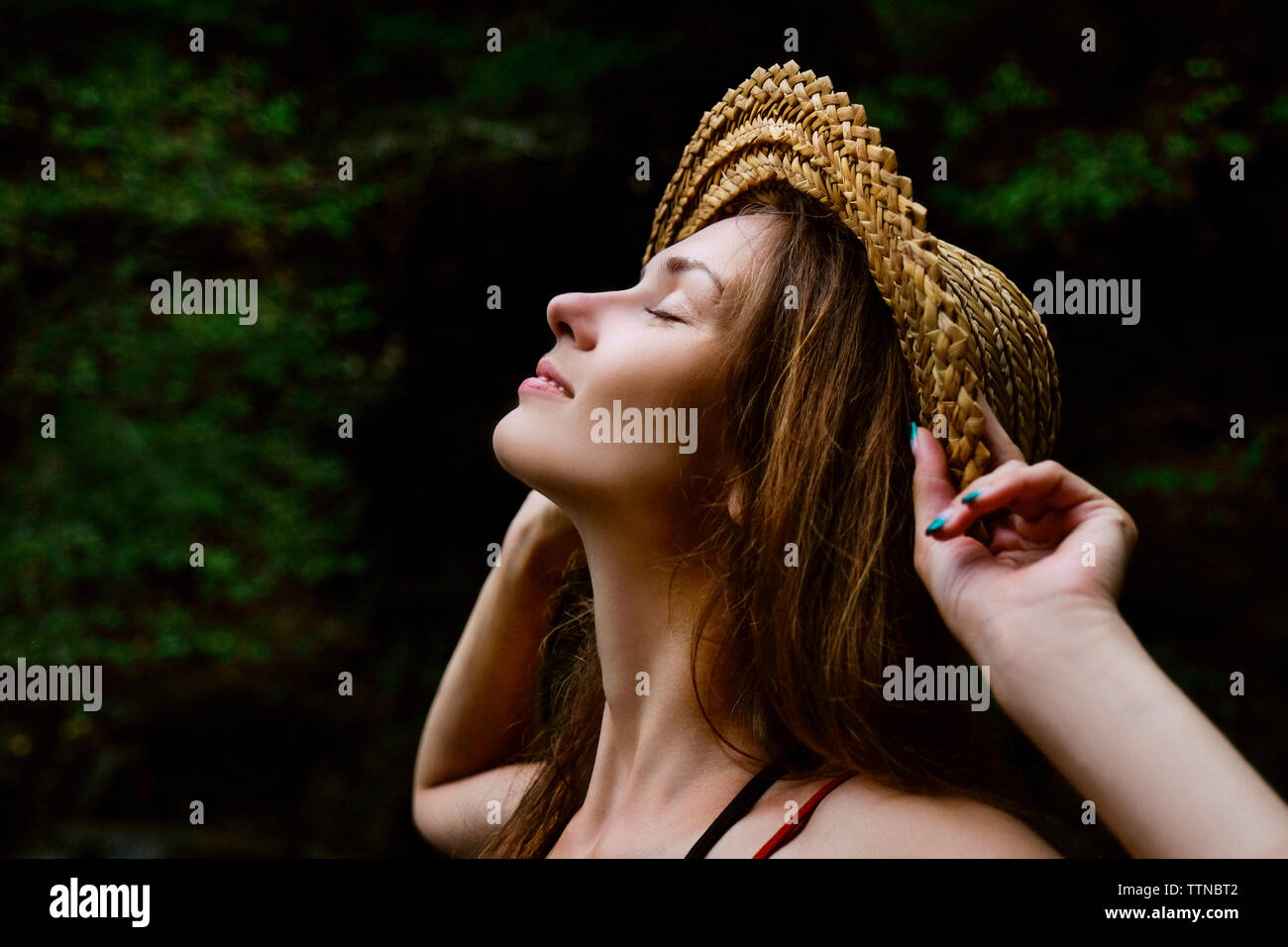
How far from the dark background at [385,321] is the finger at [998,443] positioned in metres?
2.62

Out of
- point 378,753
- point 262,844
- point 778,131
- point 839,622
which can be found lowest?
point 262,844

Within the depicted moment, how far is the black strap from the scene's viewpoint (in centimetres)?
131

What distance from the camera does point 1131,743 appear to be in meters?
0.94

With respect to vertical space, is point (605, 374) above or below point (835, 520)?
above

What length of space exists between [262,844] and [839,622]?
3.29 meters

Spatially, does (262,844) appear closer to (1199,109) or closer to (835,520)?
(835,520)

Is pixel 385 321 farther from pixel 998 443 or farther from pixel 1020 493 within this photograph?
pixel 1020 493

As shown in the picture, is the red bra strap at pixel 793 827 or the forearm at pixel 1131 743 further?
the red bra strap at pixel 793 827

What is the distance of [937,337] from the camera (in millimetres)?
1243

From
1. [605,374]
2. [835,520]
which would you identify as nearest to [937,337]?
[835,520]

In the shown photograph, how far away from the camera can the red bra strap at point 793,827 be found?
48.2 inches
